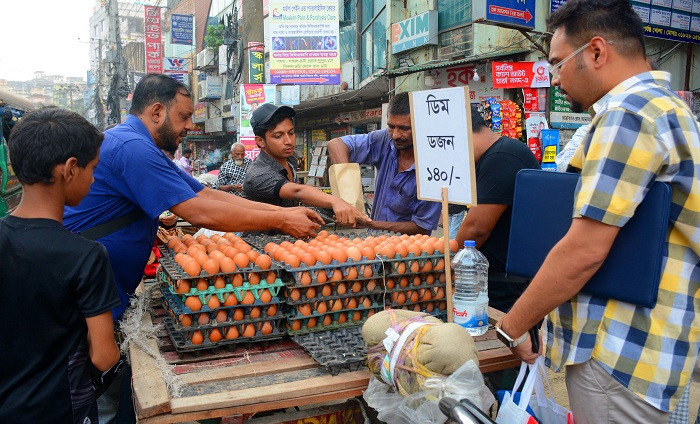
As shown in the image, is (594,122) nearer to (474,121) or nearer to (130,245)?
(474,121)

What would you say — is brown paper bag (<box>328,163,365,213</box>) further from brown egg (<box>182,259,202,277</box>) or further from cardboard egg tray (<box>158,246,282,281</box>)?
brown egg (<box>182,259,202,277</box>)

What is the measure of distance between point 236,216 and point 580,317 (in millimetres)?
1687

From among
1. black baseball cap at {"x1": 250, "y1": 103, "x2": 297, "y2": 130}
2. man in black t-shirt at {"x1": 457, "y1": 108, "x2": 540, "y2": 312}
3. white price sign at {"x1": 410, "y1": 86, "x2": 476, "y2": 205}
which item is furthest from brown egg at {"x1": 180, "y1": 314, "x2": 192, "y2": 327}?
black baseball cap at {"x1": 250, "y1": 103, "x2": 297, "y2": 130}

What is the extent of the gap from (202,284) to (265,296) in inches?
10.6

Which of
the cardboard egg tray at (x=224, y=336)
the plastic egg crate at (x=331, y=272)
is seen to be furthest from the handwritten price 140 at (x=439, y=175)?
the cardboard egg tray at (x=224, y=336)

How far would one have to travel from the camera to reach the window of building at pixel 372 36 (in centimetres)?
1576

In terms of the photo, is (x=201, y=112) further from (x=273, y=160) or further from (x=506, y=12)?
(x=273, y=160)

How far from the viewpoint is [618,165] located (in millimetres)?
1482

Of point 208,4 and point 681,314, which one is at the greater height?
point 208,4

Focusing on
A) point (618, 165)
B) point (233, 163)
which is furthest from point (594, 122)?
point (233, 163)

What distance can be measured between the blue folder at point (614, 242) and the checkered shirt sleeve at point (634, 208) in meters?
0.06

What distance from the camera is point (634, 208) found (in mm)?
1484

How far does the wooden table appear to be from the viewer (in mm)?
1740

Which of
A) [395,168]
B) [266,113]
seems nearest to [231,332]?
[266,113]
